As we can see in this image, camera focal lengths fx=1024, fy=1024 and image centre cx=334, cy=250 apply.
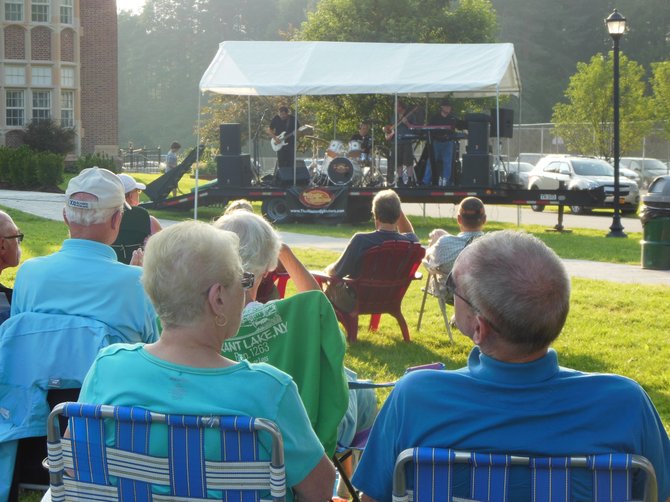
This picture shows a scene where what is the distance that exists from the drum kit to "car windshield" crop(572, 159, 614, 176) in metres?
8.62

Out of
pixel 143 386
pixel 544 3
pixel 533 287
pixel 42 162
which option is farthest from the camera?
pixel 544 3

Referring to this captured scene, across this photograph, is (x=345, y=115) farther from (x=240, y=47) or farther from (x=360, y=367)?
(x=360, y=367)

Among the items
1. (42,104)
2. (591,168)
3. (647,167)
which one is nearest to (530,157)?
(647,167)

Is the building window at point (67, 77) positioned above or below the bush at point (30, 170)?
above

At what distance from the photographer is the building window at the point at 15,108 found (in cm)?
4072

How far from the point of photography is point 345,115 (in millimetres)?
29422

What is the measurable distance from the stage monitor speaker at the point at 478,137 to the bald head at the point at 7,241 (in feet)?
50.2

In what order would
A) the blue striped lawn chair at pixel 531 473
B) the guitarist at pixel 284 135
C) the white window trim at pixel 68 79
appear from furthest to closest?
1. the white window trim at pixel 68 79
2. the guitarist at pixel 284 135
3. the blue striped lawn chair at pixel 531 473

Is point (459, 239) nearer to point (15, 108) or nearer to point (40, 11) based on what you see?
point (15, 108)

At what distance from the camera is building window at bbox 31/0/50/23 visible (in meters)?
40.9

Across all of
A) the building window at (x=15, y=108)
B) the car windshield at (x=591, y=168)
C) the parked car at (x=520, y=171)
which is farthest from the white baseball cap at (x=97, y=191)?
the building window at (x=15, y=108)

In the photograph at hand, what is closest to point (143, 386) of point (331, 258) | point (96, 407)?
point (96, 407)

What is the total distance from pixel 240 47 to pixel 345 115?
10.1 m

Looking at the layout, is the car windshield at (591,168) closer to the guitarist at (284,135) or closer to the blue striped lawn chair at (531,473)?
the guitarist at (284,135)
